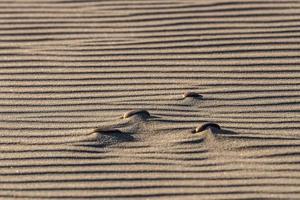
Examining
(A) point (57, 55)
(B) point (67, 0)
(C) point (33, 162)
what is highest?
(B) point (67, 0)

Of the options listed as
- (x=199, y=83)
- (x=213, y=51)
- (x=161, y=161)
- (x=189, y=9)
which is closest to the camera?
(x=161, y=161)

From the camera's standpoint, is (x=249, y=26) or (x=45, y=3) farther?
(x=45, y=3)

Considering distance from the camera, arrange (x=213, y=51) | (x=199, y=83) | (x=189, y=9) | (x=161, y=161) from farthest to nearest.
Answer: (x=189, y=9) < (x=213, y=51) < (x=199, y=83) < (x=161, y=161)

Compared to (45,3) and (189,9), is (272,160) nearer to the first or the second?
(189,9)

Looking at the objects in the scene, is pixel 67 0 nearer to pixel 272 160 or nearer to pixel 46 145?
pixel 46 145

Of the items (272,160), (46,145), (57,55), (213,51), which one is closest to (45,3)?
(57,55)

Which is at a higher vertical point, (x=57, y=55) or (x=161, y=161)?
(x=57, y=55)

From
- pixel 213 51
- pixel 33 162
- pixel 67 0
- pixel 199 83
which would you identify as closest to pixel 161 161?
pixel 33 162
